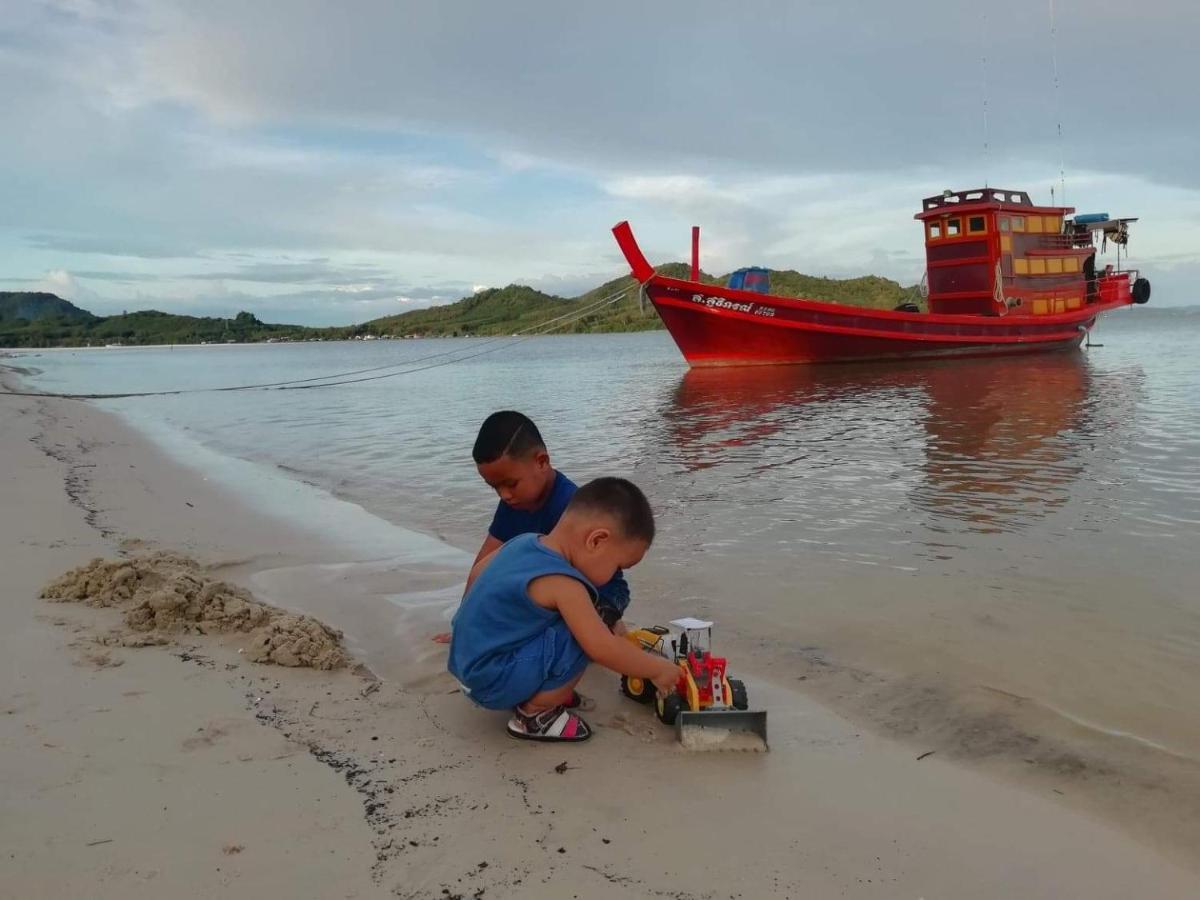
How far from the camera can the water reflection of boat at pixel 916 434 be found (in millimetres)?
7090

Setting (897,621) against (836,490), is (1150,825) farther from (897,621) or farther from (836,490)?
(836,490)

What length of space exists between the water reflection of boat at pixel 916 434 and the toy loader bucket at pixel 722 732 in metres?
3.72

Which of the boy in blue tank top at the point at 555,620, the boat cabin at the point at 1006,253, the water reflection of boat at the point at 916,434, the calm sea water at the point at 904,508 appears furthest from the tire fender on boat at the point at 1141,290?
the boy in blue tank top at the point at 555,620

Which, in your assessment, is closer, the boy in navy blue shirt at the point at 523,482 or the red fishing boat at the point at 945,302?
the boy in navy blue shirt at the point at 523,482

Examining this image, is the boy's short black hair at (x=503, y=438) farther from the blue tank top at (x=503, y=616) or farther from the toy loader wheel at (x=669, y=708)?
the toy loader wheel at (x=669, y=708)

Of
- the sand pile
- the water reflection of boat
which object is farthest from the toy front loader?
the water reflection of boat

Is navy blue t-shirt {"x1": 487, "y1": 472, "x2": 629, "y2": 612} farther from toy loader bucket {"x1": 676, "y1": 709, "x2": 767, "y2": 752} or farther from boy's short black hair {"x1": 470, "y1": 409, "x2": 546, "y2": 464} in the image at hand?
toy loader bucket {"x1": 676, "y1": 709, "x2": 767, "y2": 752}

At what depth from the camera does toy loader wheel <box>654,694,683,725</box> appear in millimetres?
2746

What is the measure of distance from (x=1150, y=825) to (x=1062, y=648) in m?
1.39

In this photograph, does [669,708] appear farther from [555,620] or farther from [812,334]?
[812,334]

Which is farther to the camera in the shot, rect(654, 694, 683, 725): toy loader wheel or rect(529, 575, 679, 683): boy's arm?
rect(654, 694, 683, 725): toy loader wheel

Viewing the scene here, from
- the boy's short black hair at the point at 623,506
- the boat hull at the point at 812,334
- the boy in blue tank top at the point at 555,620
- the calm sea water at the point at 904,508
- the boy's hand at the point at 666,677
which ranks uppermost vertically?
the boat hull at the point at 812,334

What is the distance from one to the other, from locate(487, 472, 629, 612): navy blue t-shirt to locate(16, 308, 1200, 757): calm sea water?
27.7 inches

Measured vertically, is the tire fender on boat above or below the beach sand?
above
